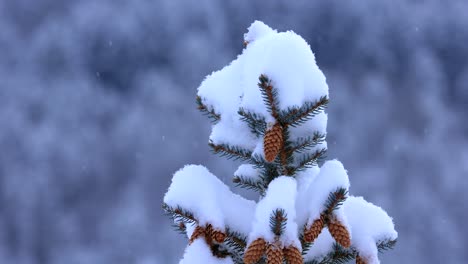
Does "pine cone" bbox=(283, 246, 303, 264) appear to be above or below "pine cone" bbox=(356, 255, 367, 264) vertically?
below

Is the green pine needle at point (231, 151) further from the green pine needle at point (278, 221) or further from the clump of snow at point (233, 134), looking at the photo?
the green pine needle at point (278, 221)

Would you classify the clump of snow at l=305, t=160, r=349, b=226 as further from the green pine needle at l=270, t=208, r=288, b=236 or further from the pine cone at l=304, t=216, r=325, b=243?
the green pine needle at l=270, t=208, r=288, b=236

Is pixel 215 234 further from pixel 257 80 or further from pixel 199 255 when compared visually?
pixel 257 80

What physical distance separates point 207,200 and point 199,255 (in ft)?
1.44

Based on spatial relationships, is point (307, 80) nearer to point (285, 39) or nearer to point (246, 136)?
point (285, 39)

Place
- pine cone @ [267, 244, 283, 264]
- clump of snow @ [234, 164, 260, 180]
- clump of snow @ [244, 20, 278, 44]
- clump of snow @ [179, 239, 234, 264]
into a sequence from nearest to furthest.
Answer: pine cone @ [267, 244, 283, 264], clump of snow @ [179, 239, 234, 264], clump of snow @ [234, 164, 260, 180], clump of snow @ [244, 20, 278, 44]

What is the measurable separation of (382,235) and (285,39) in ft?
6.04

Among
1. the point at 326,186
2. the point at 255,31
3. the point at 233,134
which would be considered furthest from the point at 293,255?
the point at 255,31

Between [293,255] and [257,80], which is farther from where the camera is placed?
[257,80]

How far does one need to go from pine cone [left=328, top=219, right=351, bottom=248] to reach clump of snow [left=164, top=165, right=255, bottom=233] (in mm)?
775

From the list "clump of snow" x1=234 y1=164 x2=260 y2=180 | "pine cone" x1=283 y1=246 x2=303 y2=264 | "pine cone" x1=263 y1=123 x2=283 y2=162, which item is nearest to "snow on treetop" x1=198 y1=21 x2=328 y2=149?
"pine cone" x1=263 y1=123 x2=283 y2=162

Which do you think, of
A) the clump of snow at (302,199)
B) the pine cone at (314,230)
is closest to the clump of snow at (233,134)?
the clump of snow at (302,199)

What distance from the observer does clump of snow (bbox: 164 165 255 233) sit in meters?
3.73

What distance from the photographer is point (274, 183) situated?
3.72 metres
